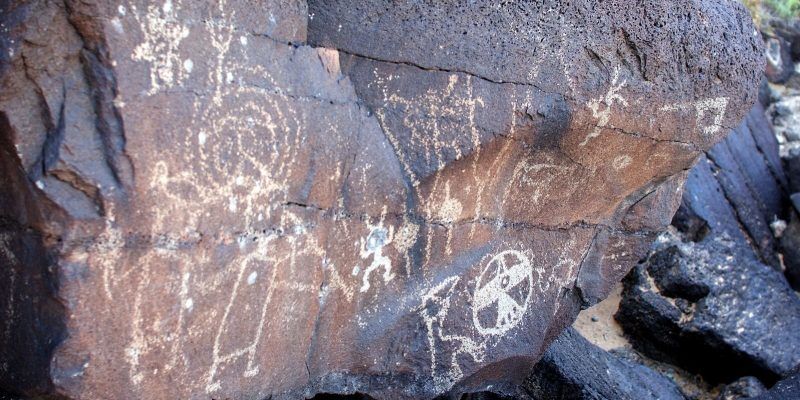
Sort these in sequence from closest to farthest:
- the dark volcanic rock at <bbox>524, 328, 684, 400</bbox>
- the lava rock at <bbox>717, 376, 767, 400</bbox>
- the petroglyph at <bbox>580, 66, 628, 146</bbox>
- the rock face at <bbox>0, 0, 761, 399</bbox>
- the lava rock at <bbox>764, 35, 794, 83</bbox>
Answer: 1. the rock face at <bbox>0, 0, 761, 399</bbox>
2. the petroglyph at <bbox>580, 66, 628, 146</bbox>
3. the dark volcanic rock at <bbox>524, 328, 684, 400</bbox>
4. the lava rock at <bbox>717, 376, 767, 400</bbox>
5. the lava rock at <bbox>764, 35, 794, 83</bbox>

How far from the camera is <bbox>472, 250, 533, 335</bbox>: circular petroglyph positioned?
2398 mm

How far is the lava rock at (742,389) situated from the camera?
3707mm

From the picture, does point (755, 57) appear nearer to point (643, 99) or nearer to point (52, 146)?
point (643, 99)

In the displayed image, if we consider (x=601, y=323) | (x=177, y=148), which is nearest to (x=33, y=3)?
(x=177, y=148)

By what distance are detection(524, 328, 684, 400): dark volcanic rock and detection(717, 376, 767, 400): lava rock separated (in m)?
0.43

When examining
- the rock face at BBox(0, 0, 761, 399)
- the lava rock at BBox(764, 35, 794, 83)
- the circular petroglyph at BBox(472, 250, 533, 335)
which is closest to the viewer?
the rock face at BBox(0, 0, 761, 399)

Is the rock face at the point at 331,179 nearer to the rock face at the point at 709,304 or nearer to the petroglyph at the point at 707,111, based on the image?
the petroglyph at the point at 707,111

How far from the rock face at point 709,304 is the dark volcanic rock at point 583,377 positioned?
→ 2.13 feet

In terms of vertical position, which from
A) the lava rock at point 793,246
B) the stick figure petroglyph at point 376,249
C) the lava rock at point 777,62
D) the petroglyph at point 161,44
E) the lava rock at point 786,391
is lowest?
the lava rock at point 786,391

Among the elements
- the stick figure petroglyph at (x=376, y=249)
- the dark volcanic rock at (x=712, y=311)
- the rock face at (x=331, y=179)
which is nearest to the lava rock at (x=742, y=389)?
the dark volcanic rock at (x=712, y=311)

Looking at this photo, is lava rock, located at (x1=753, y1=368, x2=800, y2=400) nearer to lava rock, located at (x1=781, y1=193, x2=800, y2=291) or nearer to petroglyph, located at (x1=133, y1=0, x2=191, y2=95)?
lava rock, located at (x1=781, y1=193, x2=800, y2=291)

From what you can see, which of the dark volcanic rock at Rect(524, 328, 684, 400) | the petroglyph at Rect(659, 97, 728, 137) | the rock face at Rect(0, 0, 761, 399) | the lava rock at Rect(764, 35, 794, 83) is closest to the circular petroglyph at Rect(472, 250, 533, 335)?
the rock face at Rect(0, 0, 761, 399)

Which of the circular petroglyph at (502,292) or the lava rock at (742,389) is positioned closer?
the circular petroglyph at (502,292)

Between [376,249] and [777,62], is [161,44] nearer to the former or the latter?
[376,249]
